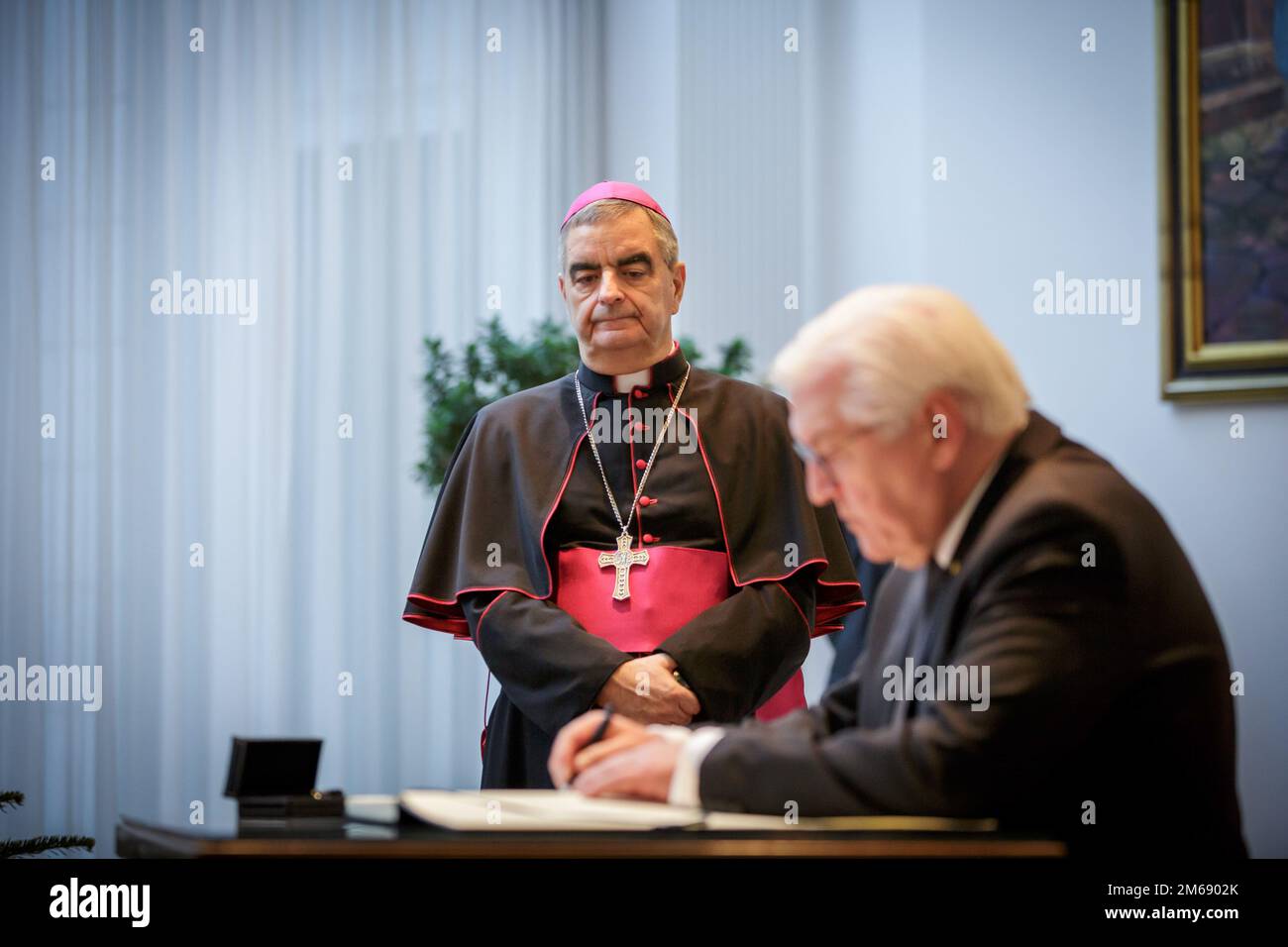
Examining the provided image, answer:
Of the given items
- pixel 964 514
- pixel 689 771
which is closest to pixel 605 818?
pixel 689 771

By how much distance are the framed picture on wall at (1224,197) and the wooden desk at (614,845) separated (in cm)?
423

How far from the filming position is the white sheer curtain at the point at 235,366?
5.97m

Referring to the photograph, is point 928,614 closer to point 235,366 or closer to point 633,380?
point 633,380

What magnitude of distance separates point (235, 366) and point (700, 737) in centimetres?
488

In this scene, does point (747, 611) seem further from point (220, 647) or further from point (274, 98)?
point (274, 98)

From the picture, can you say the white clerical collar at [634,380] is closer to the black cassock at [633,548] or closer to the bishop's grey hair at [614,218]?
the black cassock at [633,548]

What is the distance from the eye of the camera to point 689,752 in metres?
1.82

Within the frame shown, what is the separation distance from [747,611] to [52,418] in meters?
3.95

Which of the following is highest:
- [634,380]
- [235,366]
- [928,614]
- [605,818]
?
[235,366]

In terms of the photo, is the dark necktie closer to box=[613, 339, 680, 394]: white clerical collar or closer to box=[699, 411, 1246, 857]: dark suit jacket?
box=[699, 411, 1246, 857]: dark suit jacket

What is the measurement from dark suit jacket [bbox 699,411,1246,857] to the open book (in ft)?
0.12

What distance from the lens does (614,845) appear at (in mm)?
1493

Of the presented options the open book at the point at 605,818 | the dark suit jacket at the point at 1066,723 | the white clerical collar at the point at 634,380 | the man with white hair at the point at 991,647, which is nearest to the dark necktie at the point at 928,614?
the man with white hair at the point at 991,647
